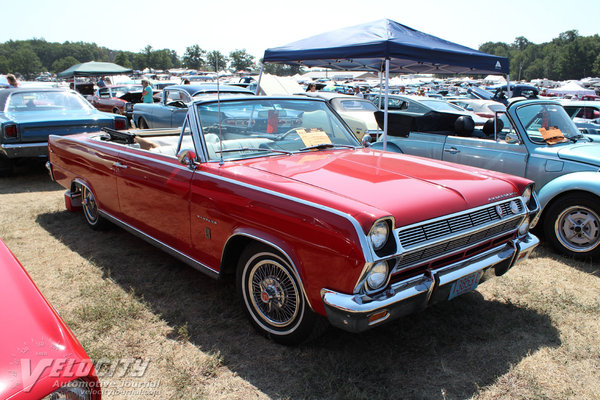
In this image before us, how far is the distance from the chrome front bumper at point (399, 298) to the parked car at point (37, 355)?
1.18 meters

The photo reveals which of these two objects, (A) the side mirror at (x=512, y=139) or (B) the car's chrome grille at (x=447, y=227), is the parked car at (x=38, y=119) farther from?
(B) the car's chrome grille at (x=447, y=227)

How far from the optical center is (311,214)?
2.41m

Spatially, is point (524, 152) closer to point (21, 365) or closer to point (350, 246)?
point (350, 246)

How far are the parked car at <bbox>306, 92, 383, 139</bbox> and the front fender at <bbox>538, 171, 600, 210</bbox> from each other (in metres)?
5.26

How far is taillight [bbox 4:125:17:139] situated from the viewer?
700 centimetres

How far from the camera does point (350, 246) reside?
223 cm

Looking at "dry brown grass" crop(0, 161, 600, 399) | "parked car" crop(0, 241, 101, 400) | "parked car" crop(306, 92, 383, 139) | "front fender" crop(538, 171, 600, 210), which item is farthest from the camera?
"parked car" crop(306, 92, 383, 139)

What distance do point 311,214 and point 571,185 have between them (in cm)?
340

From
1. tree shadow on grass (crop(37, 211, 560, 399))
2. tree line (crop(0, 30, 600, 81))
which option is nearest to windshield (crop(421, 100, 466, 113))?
tree shadow on grass (crop(37, 211, 560, 399))

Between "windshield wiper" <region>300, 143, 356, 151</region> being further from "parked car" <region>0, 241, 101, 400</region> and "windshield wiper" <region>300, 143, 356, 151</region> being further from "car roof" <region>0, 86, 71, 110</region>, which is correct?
"car roof" <region>0, 86, 71, 110</region>

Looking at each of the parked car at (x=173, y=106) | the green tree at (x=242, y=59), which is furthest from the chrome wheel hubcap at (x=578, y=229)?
the green tree at (x=242, y=59)

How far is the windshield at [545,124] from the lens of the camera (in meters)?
5.11

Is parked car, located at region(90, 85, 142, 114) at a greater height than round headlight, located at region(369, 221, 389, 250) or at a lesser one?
greater

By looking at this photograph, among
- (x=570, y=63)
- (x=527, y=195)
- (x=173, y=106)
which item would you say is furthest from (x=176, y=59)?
(x=527, y=195)
